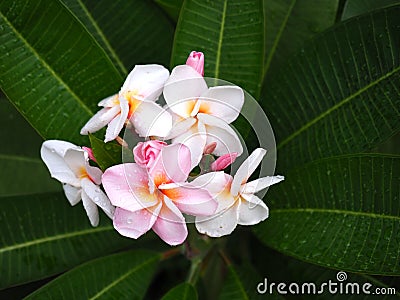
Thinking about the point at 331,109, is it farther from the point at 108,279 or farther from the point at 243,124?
the point at 108,279

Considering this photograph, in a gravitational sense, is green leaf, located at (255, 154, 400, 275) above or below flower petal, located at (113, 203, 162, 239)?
below

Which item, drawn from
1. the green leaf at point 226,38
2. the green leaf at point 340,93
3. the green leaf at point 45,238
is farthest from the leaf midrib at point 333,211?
the green leaf at point 45,238

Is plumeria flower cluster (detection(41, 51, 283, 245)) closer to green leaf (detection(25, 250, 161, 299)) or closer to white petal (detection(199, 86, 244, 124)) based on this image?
white petal (detection(199, 86, 244, 124))

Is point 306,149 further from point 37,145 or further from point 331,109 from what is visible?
point 37,145

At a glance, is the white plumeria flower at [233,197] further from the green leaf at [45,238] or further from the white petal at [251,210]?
the green leaf at [45,238]

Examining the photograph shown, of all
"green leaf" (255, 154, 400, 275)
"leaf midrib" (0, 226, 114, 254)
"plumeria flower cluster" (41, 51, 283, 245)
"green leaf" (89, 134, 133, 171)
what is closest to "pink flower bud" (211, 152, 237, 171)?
"plumeria flower cluster" (41, 51, 283, 245)

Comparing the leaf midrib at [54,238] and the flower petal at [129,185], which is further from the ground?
the flower petal at [129,185]

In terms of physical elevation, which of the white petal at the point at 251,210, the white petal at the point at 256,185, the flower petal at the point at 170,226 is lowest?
the white petal at the point at 251,210
